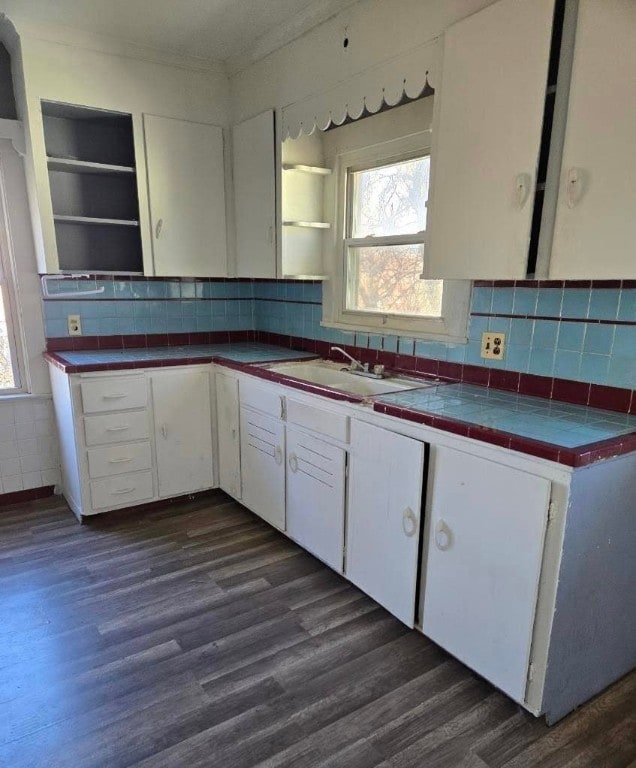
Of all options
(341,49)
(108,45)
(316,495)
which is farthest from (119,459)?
(341,49)

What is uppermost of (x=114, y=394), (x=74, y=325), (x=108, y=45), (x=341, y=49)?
(x=108, y=45)

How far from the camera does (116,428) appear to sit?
265 cm

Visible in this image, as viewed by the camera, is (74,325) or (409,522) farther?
(74,325)

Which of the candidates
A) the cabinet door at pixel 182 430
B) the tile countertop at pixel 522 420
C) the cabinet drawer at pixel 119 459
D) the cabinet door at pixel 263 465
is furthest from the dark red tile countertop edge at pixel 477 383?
the cabinet drawer at pixel 119 459

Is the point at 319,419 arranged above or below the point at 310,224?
below

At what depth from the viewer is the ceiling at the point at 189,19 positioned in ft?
7.16

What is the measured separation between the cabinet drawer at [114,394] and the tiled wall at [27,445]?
580 millimetres

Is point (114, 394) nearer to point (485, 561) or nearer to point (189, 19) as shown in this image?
point (189, 19)

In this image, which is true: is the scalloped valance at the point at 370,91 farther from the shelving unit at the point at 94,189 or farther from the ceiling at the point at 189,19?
the shelving unit at the point at 94,189

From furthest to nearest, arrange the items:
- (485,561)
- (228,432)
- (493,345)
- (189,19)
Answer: (228,432)
(189,19)
(493,345)
(485,561)

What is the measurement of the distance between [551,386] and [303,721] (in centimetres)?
141

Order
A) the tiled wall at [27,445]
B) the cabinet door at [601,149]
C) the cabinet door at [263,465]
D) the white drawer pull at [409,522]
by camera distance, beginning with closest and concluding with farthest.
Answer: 1. the cabinet door at [601,149]
2. the white drawer pull at [409,522]
3. the cabinet door at [263,465]
4. the tiled wall at [27,445]

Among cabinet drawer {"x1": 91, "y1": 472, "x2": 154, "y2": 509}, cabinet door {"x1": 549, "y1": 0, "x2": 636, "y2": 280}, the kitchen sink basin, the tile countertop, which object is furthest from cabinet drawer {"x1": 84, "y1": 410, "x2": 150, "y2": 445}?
cabinet door {"x1": 549, "y1": 0, "x2": 636, "y2": 280}

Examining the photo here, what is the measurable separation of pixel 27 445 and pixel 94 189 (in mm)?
1553
